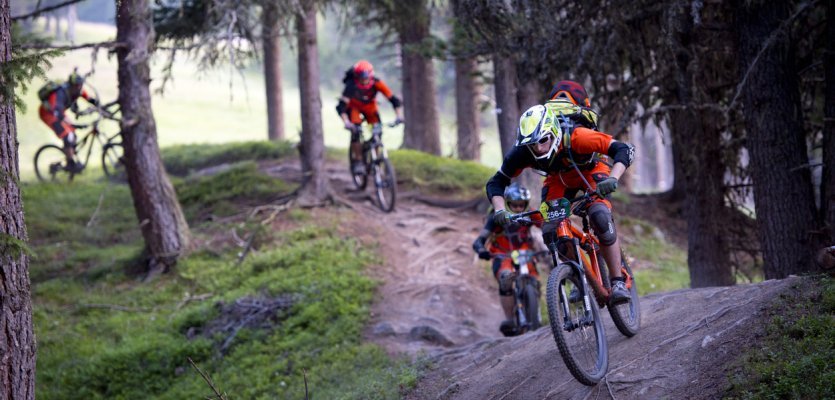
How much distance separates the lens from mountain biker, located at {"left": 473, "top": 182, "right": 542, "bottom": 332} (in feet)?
30.0

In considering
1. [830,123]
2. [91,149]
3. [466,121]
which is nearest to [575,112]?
[830,123]

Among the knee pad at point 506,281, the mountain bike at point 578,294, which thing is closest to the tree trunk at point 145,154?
the knee pad at point 506,281

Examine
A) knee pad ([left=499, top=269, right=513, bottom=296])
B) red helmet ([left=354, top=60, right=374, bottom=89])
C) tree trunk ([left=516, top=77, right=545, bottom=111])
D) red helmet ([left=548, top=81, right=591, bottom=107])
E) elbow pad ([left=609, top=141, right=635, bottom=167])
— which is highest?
red helmet ([left=354, top=60, right=374, bottom=89])

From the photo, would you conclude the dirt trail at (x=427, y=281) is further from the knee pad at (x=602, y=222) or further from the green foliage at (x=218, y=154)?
the green foliage at (x=218, y=154)

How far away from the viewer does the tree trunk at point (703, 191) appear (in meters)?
10.2

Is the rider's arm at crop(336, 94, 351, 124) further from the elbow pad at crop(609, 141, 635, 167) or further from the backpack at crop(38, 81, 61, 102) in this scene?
the elbow pad at crop(609, 141, 635, 167)

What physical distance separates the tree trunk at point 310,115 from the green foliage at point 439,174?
2444 mm

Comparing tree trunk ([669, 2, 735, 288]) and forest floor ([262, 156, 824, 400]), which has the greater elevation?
tree trunk ([669, 2, 735, 288])

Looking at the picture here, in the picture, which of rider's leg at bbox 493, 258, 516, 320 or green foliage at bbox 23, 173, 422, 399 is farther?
green foliage at bbox 23, 173, 422, 399

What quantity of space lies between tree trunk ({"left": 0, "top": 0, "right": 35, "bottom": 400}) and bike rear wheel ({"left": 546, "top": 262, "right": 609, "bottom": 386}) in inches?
142

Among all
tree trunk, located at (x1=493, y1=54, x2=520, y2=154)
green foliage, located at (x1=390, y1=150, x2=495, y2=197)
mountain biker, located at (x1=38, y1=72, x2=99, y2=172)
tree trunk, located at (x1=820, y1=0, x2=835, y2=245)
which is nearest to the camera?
tree trunk, located at (x1=820, y1=0, x2=835, y2=245)

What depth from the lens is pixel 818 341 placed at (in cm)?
552

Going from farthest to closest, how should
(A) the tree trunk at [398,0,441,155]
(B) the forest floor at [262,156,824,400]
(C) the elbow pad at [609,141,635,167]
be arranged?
(A) the tree trunk at [398,0,441,155]
(C) the elbow pad at [609,141,635,167]
(B) the forest floor at [262,156,824,400]

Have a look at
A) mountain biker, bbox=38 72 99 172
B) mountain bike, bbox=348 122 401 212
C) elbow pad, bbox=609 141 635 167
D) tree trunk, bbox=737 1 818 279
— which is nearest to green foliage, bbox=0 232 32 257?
elbow pad, bbox=609 141 635 167
